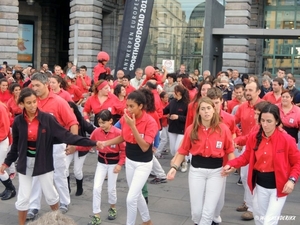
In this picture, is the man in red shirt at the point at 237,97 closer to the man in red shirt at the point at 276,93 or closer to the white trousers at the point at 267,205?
the man in red shirt at the point at 276,93

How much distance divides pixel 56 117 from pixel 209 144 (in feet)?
7.37

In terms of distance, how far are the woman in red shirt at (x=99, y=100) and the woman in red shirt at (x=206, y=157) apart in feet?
11.1

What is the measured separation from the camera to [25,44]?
2777cm

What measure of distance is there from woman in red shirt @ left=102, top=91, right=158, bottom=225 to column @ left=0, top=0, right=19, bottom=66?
18.5m

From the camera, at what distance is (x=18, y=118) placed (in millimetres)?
5512

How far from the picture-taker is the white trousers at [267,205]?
4688mm

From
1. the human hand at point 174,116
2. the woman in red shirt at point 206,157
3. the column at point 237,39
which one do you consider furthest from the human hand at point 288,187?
the column at point 237,39

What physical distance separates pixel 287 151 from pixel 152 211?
2.65 meters

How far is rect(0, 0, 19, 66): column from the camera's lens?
73.2ft

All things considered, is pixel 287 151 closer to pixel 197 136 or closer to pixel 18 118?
pixel 197 136

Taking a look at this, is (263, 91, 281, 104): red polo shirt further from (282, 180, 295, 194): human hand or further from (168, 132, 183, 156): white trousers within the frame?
(282, 180, 295, 194): human hand

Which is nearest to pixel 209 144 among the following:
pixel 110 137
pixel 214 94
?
pixel 214 94

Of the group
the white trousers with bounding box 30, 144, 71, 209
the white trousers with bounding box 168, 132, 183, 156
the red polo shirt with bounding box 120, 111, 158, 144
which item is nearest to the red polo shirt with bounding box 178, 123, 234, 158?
the red polo shirt with bounding box 120, 111, 158, 144

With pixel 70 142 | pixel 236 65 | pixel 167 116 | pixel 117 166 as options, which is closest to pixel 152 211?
pixel 117 166
